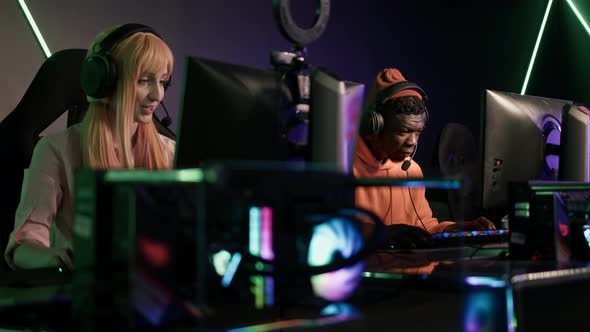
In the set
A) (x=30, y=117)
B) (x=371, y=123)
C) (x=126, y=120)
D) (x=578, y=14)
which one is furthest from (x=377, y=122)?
(x=578, y=14)

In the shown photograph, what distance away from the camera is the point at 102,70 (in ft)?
5.38

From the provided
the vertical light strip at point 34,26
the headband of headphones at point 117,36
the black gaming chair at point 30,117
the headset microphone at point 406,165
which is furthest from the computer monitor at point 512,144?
the vertical light strip at point 34,26

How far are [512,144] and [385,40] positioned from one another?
2438 millimetres

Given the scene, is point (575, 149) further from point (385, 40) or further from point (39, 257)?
point (385, 40)

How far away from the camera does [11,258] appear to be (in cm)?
167

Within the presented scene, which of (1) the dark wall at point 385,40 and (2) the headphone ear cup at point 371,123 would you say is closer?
(2) the headphone ear cup at point 371,123

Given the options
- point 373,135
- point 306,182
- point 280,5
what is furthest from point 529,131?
point 306,182

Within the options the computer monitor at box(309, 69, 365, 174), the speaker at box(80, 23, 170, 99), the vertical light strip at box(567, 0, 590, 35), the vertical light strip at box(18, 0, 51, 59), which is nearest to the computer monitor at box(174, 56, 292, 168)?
the computer monitor at box(309, 69, 365, 174)

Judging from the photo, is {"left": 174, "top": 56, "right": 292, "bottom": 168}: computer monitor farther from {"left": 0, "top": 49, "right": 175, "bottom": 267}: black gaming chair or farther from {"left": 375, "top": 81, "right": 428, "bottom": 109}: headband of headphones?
{"left": 375, "top": 81, "right": 428, "bottom": 109}: headband of headphones

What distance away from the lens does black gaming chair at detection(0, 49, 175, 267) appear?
2.01 meters

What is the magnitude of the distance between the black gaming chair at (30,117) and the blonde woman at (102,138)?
194 millimetres

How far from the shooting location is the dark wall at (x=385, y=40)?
2.74 metres

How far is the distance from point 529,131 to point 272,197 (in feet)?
3.74

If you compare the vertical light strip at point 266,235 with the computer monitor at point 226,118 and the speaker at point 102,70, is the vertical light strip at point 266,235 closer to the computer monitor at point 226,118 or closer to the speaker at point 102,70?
the computer monitor at point 226,118
